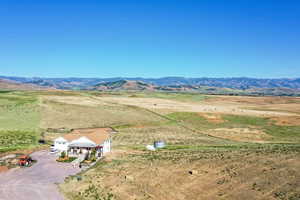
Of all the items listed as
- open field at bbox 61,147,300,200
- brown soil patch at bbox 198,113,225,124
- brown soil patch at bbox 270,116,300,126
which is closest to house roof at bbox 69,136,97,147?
open field at bbox 61,147,300,200

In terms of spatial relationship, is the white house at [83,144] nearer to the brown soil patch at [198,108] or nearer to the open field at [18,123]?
the open field at [18,123]

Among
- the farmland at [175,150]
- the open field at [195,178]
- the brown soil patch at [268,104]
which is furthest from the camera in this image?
the brown soil patch at [268,104]

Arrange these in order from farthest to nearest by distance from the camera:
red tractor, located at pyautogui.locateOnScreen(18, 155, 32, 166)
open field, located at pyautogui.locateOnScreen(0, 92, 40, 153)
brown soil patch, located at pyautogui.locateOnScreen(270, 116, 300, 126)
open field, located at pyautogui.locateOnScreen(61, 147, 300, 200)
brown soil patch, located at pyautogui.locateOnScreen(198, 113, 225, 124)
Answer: brown soil patch, located at pyautogui.locateOnScreen(198, 113, 225, 124), brown soil patch, located at pyautogui.locateOnScreen(270, 116, 300, 126), open field, located at pyautogui.locateOnScreen(0, 92, 40, 153), red tractor, located at pyautogui.locateOnScreen(18, 155, 32, 166), open field, located at pyautogui.locateOnScreen(61, 147, 300, 200)

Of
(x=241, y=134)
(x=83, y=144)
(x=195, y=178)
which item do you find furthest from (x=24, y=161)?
(x=241, y=134)

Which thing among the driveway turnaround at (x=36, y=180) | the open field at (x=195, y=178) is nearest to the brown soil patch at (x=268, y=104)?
the open field at (x=195, y=178)

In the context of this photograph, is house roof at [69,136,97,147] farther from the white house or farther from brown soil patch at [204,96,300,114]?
brown soil patch at [204,96,300,114]

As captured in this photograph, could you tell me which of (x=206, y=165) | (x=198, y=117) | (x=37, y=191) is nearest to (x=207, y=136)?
(x=198, y=117)

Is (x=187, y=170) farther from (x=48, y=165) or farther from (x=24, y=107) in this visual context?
(x=24, y=107)
